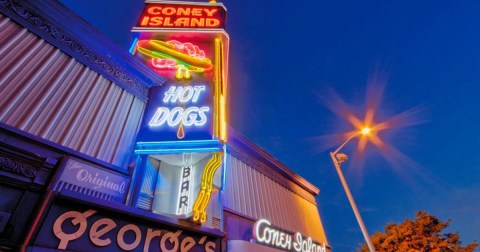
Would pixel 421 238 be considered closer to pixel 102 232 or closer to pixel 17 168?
pixel 102 232

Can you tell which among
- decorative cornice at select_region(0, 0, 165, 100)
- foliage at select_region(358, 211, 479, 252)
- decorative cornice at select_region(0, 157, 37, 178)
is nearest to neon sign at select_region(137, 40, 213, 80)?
decorative cornice at select_region(0, 0, 165, 100)

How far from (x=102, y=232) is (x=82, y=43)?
6102 mm

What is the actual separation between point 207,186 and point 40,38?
649 centimetres

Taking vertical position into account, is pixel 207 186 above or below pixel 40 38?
below

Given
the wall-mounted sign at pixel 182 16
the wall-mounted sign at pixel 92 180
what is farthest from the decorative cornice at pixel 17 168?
the wall-mounted sign at pixel 182 16

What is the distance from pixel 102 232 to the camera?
5.13 meters

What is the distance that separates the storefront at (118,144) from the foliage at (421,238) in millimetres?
16350

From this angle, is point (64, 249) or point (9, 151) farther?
point (9, 151)

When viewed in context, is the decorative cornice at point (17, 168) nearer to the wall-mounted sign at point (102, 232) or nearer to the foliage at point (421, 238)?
the wall-mounted sign at point (102, 232)

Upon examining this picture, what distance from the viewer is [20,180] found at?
15.7ft

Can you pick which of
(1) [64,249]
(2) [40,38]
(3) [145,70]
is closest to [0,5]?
(2) [40,38]

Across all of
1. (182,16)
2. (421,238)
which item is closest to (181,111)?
(182,16)

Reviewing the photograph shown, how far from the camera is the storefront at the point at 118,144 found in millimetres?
4922

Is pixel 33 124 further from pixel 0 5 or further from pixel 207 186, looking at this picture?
pixel 207 186
